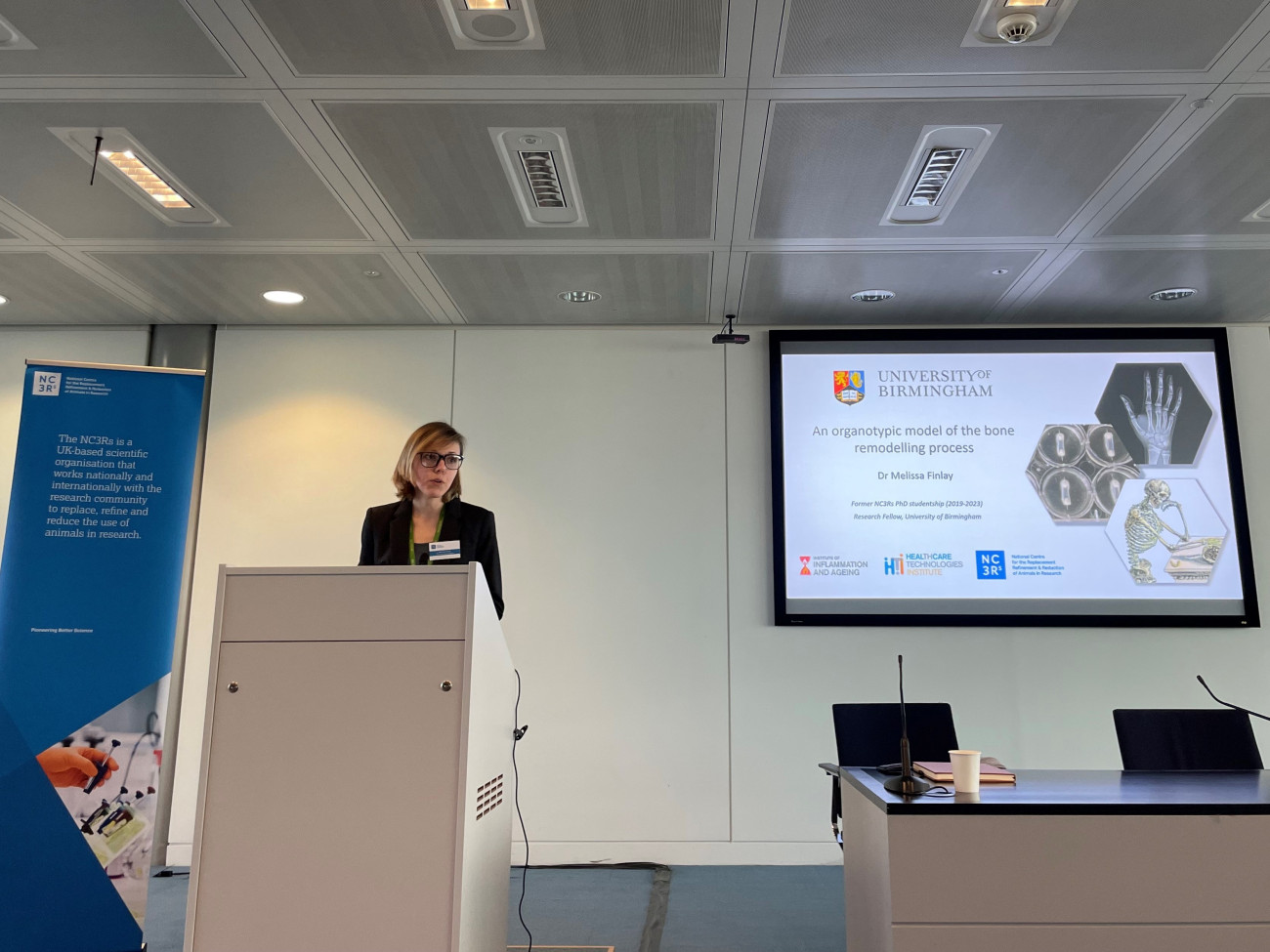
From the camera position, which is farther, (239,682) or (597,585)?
(597,585)

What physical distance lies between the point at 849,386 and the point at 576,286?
1739 millimetres

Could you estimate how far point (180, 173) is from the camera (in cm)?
377

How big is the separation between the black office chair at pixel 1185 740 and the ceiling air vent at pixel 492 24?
3176 mm

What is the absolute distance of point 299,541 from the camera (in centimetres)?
543

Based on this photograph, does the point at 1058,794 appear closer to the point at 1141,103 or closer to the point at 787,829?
the point at 1141,103

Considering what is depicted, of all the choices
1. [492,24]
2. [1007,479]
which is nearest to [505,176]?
[492,24]

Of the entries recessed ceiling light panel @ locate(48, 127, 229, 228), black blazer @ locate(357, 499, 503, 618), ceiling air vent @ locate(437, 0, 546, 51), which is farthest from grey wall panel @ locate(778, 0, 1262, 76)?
recessed ceiling light panel @ locate(48, 127, 229, 228)

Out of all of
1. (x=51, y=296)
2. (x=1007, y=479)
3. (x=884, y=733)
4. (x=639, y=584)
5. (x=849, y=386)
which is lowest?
(x=884, y=733)

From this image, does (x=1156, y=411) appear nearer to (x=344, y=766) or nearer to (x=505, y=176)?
(x=505, y=176)

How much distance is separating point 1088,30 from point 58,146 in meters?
3.74

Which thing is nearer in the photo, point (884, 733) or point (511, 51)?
point (511, 51)

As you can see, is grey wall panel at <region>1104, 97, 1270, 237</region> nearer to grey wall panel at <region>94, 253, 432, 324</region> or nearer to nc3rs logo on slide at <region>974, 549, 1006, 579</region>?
nc3rs logo on slide at <region>974, 549, 1006, 579</region>

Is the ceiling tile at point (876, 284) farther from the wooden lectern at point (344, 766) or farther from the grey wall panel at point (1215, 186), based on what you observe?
the wooden lectern at point (344, 766)

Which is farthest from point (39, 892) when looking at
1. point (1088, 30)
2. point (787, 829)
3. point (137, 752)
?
point (1088, 30)
